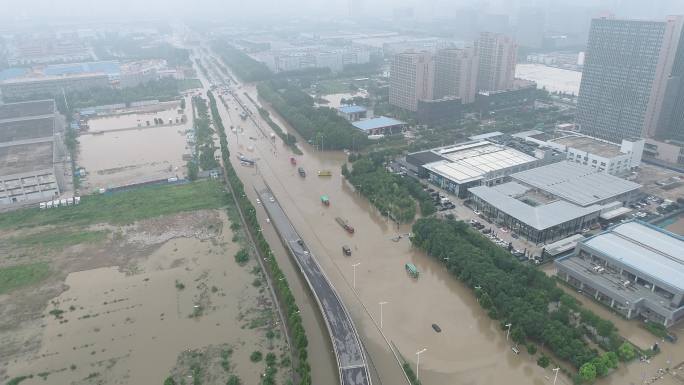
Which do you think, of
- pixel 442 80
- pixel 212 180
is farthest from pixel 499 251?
pixel 442 80

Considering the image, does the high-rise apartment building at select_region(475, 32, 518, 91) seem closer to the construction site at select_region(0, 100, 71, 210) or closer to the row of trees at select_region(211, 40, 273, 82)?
the row of trees at select_region(211, 40, 273, 82)

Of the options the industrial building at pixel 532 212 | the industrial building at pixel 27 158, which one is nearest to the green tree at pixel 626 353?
the industrial building at pixel 532 212

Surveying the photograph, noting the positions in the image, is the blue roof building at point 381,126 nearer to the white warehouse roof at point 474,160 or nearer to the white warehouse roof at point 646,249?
the white warehouse roof at point 474,160

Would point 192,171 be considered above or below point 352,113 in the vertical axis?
below

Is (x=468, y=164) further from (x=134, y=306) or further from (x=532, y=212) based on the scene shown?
(x=134, y=306)

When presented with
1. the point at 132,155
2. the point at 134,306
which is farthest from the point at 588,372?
the point at 132,155

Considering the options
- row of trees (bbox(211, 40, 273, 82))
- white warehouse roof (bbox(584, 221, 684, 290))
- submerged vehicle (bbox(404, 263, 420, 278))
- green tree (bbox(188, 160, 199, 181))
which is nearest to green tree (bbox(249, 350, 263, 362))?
Result: submerged vehicle (bbox(404, 263, 420, 278))
